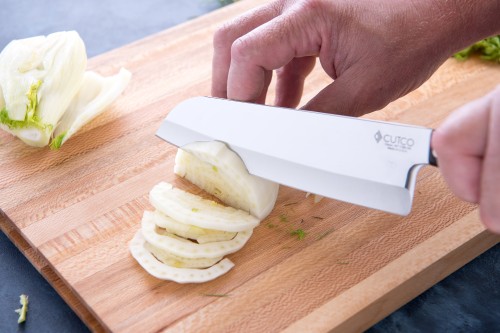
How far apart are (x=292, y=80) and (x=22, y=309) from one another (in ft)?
4.09

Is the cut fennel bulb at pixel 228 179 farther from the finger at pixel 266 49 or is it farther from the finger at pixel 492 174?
the finger at pixel 492 174

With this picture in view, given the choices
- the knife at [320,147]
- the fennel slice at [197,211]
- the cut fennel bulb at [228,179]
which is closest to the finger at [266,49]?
the knife at [320,147]

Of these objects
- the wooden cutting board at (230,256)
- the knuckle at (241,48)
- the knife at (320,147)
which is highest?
the knuckle at (241,48)

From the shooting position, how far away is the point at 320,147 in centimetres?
194

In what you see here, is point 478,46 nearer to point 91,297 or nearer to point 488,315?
point 488,315

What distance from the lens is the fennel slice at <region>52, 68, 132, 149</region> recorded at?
2.55m

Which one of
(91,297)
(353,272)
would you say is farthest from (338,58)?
(91,297)

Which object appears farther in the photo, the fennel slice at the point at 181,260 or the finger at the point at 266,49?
the finger at the point at 266,49

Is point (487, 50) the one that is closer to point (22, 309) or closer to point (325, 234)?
point (325, 234)

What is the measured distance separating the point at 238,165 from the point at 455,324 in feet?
2.64

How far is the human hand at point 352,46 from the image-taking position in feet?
7.15

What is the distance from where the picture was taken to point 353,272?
1.99 m

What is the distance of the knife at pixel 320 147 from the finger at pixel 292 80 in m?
0.46

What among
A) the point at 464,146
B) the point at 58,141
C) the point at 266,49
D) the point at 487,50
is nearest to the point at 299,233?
the point at 266,49
